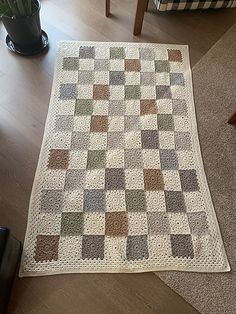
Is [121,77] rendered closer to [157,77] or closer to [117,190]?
[157,77]

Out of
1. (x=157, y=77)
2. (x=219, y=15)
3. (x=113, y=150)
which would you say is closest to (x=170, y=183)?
(x=113, y=150)

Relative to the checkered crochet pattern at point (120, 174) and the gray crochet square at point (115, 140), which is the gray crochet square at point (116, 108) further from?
the gray crochet square at point (115, 140)

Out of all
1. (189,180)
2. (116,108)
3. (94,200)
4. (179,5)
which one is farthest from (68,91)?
(179,5)

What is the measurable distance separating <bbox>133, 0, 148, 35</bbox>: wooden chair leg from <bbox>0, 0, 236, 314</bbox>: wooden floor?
0.04 m

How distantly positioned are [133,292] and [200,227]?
14.3 inches

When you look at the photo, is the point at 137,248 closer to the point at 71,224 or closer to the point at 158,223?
the point at 158,223

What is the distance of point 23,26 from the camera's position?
1377 mm

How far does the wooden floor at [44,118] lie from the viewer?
992 millimetres

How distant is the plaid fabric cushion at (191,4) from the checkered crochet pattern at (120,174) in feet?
0.97

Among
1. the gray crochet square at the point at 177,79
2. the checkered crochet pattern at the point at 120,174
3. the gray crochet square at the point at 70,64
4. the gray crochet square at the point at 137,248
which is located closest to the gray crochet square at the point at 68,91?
the checkered crochet pattern at the point at 120,174

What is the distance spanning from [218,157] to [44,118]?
0.85 m

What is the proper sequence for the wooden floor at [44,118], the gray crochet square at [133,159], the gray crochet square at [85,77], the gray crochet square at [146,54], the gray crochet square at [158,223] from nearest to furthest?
the wooden floor at [44,118] < the gray crochet square at [158,223] < the gray crochet square at [133,159] < the gray crochet square at [85,77] < the gray crochet square at [146,54]

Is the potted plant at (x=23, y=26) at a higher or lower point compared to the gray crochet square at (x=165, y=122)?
higher

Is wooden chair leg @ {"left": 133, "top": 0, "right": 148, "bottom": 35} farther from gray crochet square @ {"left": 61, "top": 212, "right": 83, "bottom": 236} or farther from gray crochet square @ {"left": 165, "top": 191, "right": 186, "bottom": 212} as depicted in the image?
gray crochet square @ {"left": 61, "top": 212, "right": 83, "bottom": 236}
